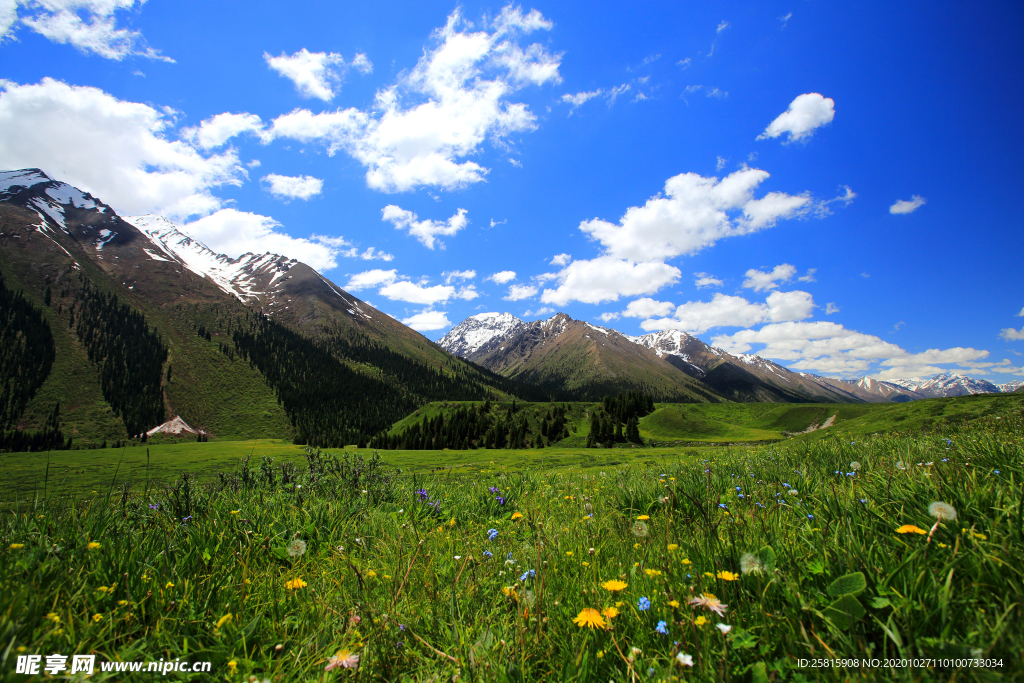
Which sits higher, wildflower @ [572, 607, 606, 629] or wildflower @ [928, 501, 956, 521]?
wildflower @ [928, 501, 956, 521]

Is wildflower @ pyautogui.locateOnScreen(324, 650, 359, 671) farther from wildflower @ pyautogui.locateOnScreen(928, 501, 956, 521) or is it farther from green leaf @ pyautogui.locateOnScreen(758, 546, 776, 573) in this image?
wildflower @ pyautogui.locateOnScreen(928, 501, 956, 521)

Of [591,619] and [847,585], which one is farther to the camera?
[591,619]

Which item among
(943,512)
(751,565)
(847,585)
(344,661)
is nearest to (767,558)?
(751,565)

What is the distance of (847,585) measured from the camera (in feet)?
7.72

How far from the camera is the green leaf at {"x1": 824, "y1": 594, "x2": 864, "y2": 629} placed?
2.20 m

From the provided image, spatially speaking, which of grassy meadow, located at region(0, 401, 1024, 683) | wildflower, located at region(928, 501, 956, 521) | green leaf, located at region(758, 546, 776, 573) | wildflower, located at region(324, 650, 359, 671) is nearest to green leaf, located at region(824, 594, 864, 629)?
grassy meadow, located at region(0, 401, 1024, 683)

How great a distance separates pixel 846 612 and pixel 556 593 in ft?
6.55

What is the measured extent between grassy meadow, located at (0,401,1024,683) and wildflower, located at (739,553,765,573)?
0.02 metres

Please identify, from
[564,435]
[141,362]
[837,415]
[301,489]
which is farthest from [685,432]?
[141,362]

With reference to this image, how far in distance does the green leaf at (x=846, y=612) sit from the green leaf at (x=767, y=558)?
15.4 inches

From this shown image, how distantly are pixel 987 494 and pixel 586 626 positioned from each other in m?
3.52

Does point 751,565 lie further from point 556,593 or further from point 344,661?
point 344,661

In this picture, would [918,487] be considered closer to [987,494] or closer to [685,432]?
[987,494]

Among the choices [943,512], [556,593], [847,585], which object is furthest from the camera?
[556,593]
